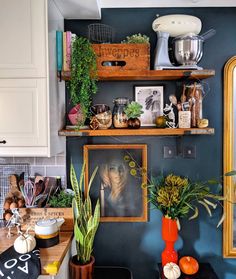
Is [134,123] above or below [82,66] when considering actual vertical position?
below

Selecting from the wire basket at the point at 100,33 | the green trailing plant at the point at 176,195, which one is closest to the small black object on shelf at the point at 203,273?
the green trailing plant at the point at 176,195

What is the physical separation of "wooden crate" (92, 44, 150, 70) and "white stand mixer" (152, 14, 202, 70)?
0.33 ft

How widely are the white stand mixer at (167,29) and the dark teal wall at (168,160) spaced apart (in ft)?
0.51

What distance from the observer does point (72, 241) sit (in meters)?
1.85

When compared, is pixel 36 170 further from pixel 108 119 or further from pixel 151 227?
pixel 151 227

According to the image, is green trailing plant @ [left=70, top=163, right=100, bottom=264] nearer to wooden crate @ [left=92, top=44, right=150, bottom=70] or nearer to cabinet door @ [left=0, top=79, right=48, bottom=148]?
cabinet door @ [left=0, top=79, right=48, bottom=148]

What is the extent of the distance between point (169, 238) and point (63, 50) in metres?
1.39

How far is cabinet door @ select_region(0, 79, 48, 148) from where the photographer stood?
5.26 ft

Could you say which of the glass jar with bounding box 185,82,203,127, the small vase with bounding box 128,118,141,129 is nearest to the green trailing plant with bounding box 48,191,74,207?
the small vase with bounding box 128,118,141,129

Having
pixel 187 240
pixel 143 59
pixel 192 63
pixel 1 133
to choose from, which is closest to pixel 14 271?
pixel 1 133

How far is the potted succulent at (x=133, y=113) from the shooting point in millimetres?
1778

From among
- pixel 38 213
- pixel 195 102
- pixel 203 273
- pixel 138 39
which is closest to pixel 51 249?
pixel 38 213

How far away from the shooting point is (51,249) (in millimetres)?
1563

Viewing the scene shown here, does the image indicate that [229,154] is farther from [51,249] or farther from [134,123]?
[51,249]
